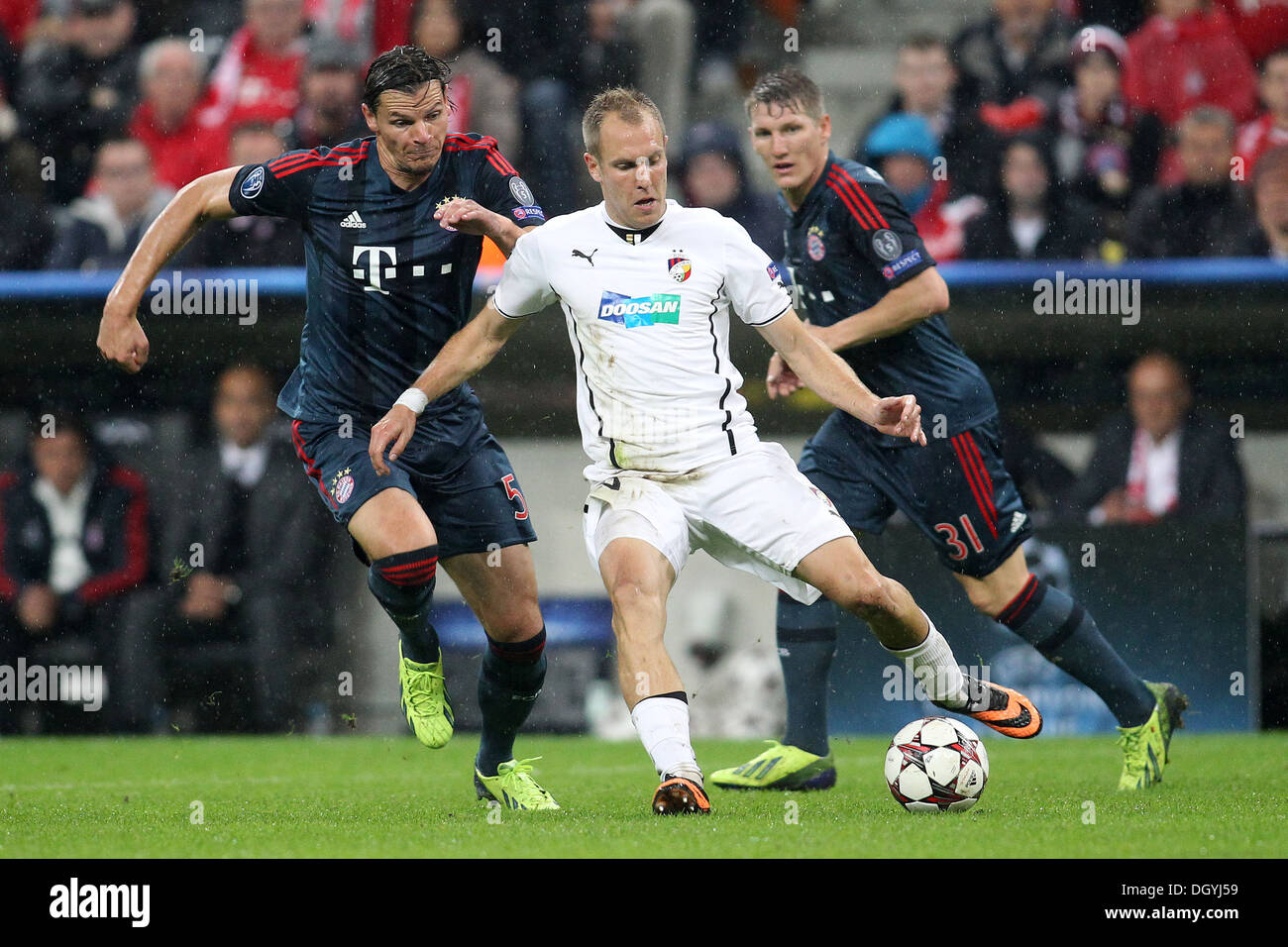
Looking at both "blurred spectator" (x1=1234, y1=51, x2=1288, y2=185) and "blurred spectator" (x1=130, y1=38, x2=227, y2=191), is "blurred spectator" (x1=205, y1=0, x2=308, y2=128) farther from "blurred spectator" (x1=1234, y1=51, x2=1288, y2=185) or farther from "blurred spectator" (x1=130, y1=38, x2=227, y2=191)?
"blurred spectator" (x1=1234, y1=51, x2=1288, y2=185)

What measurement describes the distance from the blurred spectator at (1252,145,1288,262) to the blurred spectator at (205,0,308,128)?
6511mm

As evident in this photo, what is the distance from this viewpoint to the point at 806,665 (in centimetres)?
667

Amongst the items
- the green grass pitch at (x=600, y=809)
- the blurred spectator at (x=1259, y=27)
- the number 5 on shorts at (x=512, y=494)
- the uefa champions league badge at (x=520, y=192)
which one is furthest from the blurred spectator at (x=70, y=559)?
the blurred spectator at (x=1259, y=27)

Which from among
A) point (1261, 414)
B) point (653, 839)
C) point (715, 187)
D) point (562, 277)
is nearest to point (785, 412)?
point (715, 187)

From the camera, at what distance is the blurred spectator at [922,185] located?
1022 cm

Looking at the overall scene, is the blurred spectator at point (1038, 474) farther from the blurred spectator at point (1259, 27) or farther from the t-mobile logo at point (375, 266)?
the t-mobile logo at point (375, 266)

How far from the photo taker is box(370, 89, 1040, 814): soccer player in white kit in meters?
5.36

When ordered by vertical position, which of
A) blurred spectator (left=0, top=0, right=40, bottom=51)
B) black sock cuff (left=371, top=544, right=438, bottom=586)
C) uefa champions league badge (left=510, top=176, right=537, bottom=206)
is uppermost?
blurred spectator (left=0, top=0, right=40, bottom=51)

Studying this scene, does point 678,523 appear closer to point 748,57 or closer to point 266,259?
point 266,259

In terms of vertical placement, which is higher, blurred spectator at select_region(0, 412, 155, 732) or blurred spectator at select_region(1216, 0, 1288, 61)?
blurred spectator at select_region(1216, 0, 1288, 61)

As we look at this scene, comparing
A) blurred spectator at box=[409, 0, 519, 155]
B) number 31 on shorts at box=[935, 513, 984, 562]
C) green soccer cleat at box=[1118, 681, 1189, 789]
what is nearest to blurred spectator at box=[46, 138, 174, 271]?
blurred spectator at box=[409, 0, 519, 155]

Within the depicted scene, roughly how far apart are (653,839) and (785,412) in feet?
19.8

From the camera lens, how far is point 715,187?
10414 mm

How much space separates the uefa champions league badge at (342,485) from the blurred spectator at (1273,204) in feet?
20.3
